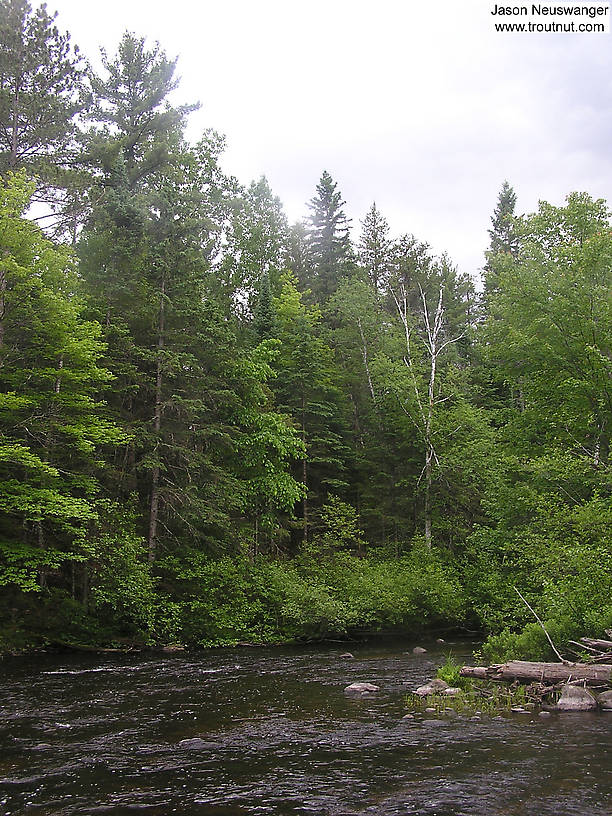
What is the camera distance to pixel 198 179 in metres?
41.0

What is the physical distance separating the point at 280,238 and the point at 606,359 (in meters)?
35.1

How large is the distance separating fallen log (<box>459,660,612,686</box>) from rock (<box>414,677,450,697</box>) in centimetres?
96

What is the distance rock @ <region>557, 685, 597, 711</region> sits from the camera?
11414mm

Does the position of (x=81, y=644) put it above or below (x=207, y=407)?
below

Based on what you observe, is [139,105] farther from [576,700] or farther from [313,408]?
[576,700]

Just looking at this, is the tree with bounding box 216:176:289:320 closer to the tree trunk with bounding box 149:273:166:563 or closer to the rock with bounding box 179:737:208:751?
the tree trunk with bounding box 149:273:166:563

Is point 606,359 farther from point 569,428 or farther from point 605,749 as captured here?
point 605,749

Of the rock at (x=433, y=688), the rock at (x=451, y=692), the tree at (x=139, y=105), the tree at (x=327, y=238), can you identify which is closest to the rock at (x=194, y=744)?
the rock at (x=433, y=688)

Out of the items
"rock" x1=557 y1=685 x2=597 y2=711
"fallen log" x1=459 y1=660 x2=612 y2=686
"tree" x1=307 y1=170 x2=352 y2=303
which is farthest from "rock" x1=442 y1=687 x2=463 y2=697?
"tree" x1=307 y1=170 x2=352 y2=303

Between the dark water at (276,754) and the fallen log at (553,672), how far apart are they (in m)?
1.13

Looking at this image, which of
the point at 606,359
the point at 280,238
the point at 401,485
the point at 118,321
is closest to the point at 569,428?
the point at 606,359

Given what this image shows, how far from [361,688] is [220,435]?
45.6ft

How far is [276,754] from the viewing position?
9.22 meters

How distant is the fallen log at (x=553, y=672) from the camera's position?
39.8 feet
